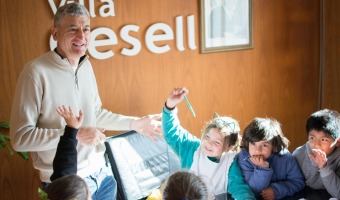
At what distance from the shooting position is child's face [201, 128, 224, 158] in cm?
218

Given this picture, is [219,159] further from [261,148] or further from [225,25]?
[225,25]

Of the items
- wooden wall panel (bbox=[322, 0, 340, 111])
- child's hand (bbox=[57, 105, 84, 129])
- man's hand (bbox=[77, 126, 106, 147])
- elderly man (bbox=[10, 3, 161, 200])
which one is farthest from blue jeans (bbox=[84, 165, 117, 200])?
wooden wall panel (bbox=[322, 0, 340, 111])

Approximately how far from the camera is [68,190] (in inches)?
54.6

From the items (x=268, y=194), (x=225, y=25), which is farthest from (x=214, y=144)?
(x=225, y=25)

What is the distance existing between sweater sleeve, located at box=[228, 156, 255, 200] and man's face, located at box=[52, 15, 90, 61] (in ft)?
3.24

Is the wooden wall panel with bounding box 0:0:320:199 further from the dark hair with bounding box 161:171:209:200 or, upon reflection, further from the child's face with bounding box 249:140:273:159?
the dark hair with bounding box 161:171:209:200

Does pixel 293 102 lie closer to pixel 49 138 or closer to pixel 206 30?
pixel 206 30

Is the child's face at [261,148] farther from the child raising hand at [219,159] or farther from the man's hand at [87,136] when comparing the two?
the man's hand at [87,136]

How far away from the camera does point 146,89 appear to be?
117 inches

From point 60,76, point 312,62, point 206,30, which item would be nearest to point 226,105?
point 206,30

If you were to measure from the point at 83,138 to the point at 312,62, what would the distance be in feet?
8.09

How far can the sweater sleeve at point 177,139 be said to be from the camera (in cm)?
236

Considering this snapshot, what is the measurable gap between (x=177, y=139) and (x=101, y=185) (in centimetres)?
53

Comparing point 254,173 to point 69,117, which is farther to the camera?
point 254,173
